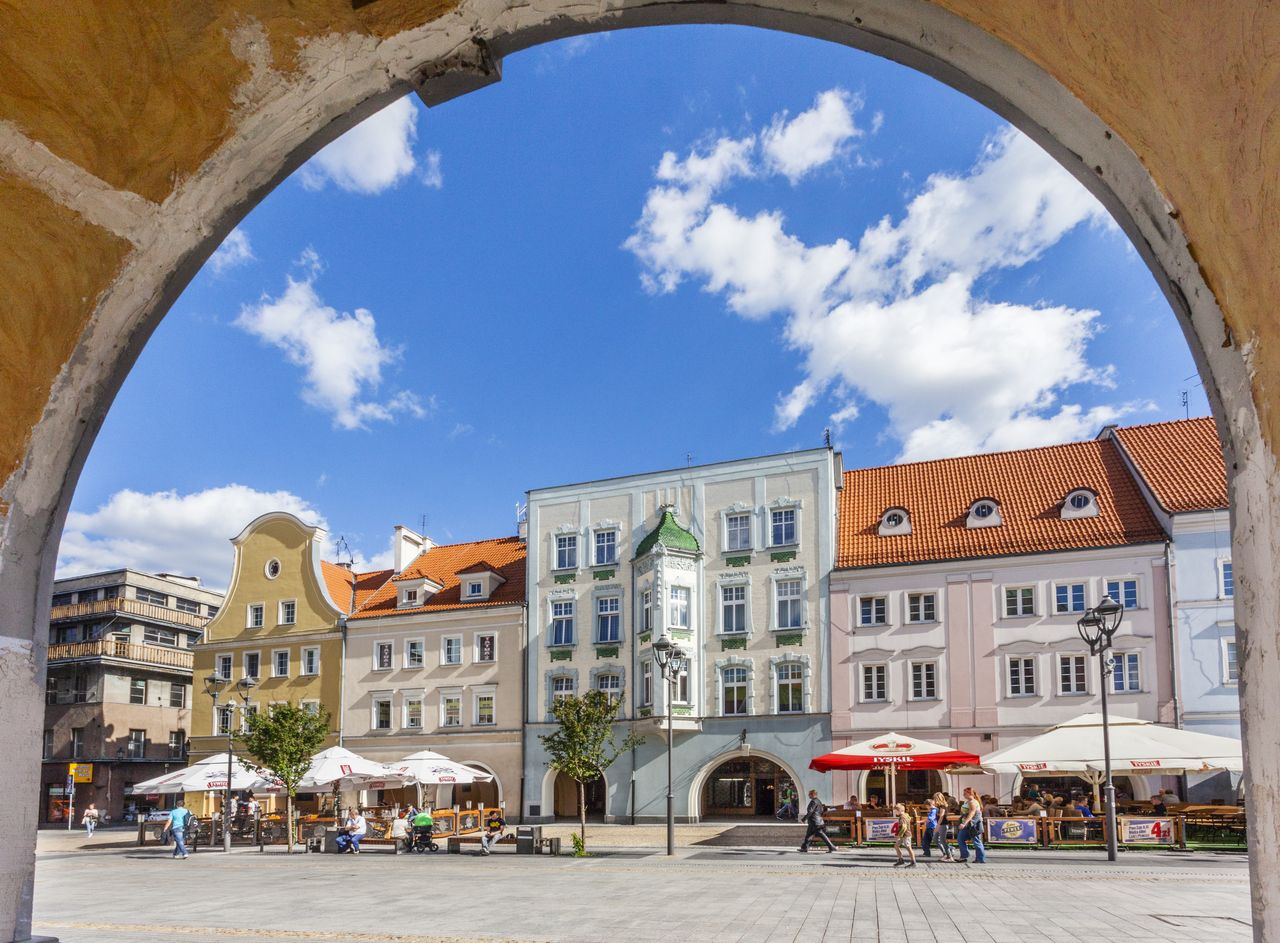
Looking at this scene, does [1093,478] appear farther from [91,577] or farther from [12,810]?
[91,577]

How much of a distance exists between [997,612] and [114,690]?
45387 millimetres

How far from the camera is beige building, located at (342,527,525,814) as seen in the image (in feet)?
139

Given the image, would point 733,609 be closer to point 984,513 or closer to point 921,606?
point 921,606

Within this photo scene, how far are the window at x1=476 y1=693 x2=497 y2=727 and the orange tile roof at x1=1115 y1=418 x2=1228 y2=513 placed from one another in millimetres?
24577

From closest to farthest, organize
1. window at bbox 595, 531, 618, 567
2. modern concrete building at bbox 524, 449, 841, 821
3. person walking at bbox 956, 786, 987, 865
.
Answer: person walking at bbox 956, 786, 987, 865 < modern concrete building at bbox 524, 449, 841, 821 < window at bbox 595, 531, 618, 567

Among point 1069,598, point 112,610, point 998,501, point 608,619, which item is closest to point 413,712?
point 608,619

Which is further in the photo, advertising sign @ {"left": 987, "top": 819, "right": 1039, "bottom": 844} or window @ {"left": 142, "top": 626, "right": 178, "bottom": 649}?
window @ {"left": 142, "top": 626, "right": 178, "bottom": 649}

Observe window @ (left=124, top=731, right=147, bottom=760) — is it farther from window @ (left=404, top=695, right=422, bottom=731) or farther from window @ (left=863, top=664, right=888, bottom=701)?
window @ (left=863, top=664, right=888, bottom=701)

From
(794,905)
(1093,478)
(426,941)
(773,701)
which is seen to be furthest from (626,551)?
(426,941)

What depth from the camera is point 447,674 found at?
144 feet

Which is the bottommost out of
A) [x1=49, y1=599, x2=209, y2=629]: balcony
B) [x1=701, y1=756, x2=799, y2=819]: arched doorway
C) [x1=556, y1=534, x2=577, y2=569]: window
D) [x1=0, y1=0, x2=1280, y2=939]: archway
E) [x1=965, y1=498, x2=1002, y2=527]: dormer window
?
[x1=701, y1=756, x2=799, y2=819]: arched doorway

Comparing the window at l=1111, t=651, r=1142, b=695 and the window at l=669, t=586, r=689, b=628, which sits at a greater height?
the window at l=669, t=586, r=689, b=628

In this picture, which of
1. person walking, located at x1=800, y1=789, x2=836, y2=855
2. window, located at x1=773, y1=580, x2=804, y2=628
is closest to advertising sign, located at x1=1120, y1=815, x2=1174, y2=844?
person walking, located at x1=800, y1=789, x2=836, y2=855

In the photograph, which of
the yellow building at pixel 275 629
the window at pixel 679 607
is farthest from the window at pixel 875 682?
the yellow building at pixel 275 629
